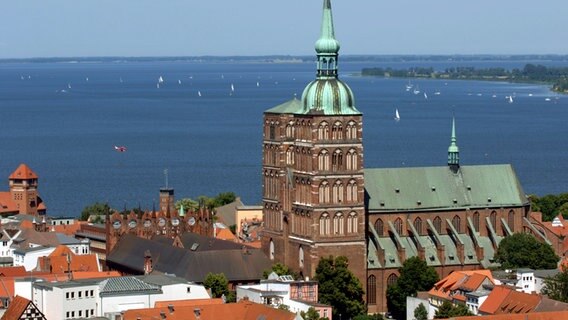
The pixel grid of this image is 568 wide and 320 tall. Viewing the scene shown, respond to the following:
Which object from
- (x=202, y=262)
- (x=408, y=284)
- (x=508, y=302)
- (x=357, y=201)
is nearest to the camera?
(x=508, y=302)

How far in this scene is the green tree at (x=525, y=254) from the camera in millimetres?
93375

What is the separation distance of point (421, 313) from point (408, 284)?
4759 mm

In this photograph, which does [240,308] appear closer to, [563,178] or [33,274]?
[33,274]

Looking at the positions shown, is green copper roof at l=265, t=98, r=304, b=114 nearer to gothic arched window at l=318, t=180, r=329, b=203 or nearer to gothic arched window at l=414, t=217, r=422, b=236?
gothic arched window at l=318, t=180, r=329, b=203

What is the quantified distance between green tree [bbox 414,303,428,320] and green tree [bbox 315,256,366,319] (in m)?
3.35

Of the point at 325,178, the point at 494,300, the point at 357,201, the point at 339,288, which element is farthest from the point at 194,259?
the point at 494,300

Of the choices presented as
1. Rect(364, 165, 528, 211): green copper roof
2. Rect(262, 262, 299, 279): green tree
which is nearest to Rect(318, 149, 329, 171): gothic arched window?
Rect(364, 165, 528, 211): green copper roof

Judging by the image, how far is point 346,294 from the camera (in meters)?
88.6

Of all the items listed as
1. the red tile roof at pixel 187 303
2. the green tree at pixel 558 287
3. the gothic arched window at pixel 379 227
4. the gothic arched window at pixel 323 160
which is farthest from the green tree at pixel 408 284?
the red tile roof at pixel 187 303

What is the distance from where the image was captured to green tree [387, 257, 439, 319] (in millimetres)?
90312

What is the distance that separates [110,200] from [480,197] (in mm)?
61797

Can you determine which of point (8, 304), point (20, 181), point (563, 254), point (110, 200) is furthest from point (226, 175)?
point (8, 304)

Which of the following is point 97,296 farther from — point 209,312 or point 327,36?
point 327,36

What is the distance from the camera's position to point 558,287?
8344 centimetres
